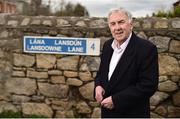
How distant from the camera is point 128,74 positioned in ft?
9.71

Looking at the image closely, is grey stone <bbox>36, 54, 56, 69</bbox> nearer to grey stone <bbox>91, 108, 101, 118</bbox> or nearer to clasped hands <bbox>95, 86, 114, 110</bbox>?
grey stone <bbox>91, 108, 101, 118</bbox>

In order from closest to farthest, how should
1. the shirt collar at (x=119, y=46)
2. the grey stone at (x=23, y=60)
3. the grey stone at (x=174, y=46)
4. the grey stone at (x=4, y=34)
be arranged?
1. the shirt collar at (x=119, y=46)
2. the grey stone at (x=174, y=46)
3. the grey stone at (x=23, y=60)
4. the grey stone at (x=4, y=34)

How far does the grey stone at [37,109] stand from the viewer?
615 cm

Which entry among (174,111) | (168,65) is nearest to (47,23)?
Result: (168,65)

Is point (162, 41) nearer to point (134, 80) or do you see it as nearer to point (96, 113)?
point (96, 113)

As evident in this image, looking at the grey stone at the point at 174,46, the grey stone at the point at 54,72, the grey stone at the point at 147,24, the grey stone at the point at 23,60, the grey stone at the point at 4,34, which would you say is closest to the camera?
the grey stone at the point at 174,46

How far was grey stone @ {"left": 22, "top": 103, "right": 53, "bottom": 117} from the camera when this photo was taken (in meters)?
6.15

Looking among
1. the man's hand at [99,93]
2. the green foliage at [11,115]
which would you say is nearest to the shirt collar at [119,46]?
the man's hand at [99,93]

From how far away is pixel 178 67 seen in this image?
18.3 feet

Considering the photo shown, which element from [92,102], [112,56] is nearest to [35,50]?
[92,102]

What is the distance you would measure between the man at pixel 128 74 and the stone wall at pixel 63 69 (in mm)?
2658

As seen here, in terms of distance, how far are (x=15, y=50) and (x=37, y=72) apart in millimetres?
528

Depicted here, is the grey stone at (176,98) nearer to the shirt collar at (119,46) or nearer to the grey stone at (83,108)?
the grey stone at (83,108)

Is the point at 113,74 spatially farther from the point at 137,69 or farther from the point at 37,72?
the point at 37,72
